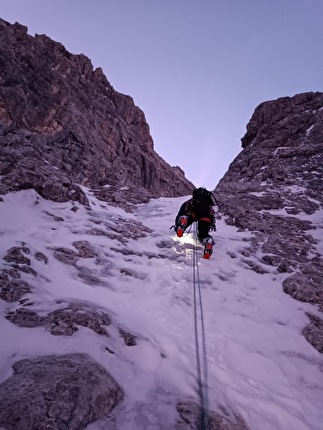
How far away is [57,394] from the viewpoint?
2.33 metres

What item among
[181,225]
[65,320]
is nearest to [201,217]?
[181,225]

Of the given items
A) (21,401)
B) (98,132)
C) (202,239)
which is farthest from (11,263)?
(98,132)

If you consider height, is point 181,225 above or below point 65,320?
above

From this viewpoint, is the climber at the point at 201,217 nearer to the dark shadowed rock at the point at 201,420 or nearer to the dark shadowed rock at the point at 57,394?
the dark shadowed rock at the point at 201,420

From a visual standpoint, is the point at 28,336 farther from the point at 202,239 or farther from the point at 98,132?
the point at 98,132

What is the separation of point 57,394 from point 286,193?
16.2 metres

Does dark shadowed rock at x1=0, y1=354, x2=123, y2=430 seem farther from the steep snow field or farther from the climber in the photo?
the climber

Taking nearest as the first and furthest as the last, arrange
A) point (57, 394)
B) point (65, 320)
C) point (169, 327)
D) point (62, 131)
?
point (57, 394)
point (65, 320)
point (169, 327)
point (62, 131)

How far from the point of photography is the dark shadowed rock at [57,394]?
2.07 metres

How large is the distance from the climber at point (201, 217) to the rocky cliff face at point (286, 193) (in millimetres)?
1656

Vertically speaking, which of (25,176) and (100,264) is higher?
(25,176)

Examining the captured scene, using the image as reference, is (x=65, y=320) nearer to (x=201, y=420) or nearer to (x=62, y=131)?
(x=201, y=420)

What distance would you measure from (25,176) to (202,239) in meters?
6.56

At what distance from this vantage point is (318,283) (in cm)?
716
